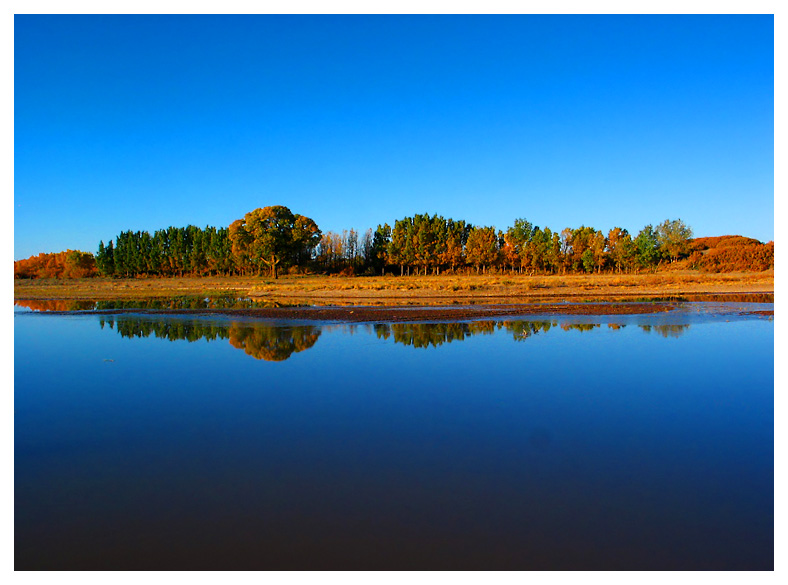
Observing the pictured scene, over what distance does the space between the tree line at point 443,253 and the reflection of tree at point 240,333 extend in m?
48.9

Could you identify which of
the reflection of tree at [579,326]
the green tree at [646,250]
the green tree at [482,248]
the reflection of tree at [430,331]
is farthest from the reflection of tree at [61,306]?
the green tree at [646,250]

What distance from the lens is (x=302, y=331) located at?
1869 cm

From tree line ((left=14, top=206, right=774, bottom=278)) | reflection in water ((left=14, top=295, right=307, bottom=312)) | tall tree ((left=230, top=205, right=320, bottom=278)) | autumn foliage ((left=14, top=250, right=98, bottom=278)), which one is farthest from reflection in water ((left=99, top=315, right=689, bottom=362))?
autumn foliage ((left=14, top=250, right=98, bottom=278))

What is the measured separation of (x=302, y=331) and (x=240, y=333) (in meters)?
2.03

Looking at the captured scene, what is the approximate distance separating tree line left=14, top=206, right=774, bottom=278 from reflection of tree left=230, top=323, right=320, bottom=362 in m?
51.8

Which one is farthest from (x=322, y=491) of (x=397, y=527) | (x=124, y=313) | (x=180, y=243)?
(x=180, y=243)

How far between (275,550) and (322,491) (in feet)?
3.40

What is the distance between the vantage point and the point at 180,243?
91.1m

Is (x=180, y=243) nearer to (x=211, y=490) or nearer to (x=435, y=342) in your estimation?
(x=435, y=342)

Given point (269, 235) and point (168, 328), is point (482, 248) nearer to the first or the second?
point (269, 235)

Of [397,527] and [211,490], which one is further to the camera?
[211,490]

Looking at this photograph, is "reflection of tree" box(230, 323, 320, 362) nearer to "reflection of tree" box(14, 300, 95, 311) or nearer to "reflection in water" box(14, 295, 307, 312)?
"reflection in water" box(14, 295, 307, 312)

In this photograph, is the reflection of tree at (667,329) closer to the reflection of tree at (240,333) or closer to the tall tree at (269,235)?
the reflection of tree at (240,333)

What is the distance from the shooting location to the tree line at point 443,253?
80688 mm
